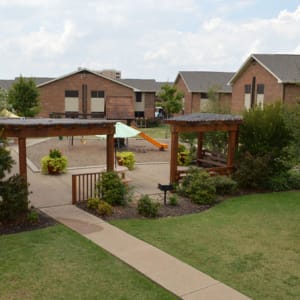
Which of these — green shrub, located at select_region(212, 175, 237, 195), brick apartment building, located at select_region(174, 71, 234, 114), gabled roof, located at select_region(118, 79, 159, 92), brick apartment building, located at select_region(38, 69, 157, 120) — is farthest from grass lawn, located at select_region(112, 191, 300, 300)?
brick apartment building, located at select_region(174, 71, 234, 114)

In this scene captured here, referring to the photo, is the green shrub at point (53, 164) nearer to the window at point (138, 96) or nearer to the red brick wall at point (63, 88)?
the red brick wall at point (63, 88)

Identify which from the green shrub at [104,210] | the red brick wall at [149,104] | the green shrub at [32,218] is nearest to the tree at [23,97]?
the red brick wall at [149,104]

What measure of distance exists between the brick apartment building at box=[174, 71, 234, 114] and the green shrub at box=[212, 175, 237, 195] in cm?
3708

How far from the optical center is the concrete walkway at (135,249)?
21.6 ft

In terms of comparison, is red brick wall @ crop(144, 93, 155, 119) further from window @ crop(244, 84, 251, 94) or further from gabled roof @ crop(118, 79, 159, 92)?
window @ crop(244, 84, 251, 94)

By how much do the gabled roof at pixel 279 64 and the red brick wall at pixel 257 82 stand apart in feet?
1.90

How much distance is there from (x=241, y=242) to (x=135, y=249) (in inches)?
104

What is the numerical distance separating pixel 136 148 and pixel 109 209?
15.5 m

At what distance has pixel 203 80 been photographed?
177 ft

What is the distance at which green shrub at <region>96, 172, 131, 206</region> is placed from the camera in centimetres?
1199

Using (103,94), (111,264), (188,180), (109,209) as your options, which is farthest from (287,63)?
(111,264)

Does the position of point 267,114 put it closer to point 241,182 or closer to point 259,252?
point 241,182

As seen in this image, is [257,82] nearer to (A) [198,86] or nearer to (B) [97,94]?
(A) [198,86]

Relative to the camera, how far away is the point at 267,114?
1523 centimetres
